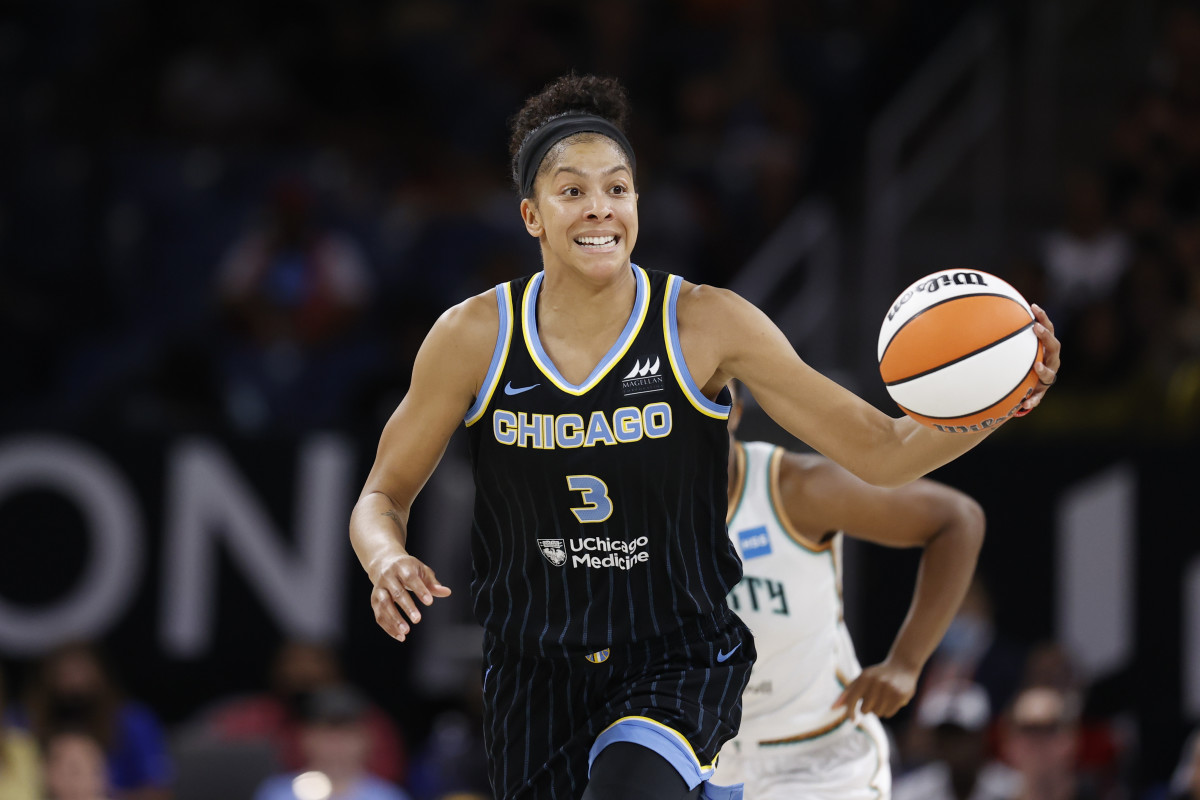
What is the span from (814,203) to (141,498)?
462 cm

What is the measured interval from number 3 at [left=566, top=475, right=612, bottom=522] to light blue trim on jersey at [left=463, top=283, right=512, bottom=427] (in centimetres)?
29

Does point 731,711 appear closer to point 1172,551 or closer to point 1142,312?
point 1172,551

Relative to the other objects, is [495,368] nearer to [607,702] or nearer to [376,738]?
[607,702]

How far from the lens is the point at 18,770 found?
7.43 metres

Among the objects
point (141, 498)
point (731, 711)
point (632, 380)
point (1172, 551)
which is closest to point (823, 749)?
point (731, 711)

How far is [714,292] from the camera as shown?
3814mm

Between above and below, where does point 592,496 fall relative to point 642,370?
below

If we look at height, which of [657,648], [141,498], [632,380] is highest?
[141,498]

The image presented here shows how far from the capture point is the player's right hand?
132 inches

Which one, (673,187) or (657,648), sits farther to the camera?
(673,187)

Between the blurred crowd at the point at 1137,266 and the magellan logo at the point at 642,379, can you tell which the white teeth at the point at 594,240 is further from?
the blurred crowd at the point at 1137,266

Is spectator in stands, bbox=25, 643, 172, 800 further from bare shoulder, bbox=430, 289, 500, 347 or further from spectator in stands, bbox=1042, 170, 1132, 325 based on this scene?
spectator in stands, bbox=1042, 170, 1132, 325

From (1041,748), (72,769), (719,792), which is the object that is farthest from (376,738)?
(719,792)

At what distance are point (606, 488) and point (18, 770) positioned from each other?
16.2 ft
